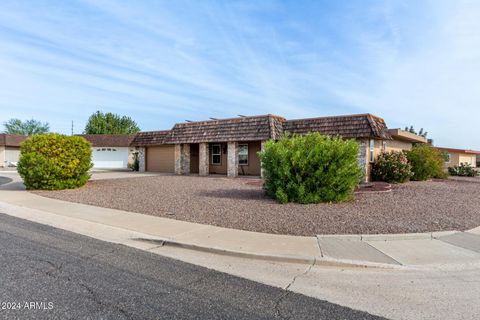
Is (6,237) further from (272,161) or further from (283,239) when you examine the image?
(272,161)

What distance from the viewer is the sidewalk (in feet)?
17.4

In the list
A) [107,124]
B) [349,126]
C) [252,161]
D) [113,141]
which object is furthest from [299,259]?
[107,124]

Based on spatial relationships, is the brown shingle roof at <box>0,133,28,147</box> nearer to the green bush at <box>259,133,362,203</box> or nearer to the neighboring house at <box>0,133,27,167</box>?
the neighboring house at <box>0,133,27,167</box>

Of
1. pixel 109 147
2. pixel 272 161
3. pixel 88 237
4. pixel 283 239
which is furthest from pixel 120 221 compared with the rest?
pixel 109 147

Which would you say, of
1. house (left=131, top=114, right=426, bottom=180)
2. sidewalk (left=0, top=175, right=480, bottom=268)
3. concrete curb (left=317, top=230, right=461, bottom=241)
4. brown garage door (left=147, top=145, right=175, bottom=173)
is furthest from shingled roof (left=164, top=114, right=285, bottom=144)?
concrete curb (left=317, top=230, right=461, bottom=241)

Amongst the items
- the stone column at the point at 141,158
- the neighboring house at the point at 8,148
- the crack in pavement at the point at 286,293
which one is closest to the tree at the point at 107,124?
the neighboring house at the point at 8,148

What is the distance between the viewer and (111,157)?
3978 cm

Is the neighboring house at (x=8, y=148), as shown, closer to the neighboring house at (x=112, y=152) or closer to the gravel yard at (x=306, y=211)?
the neighboring house at (x=112, y=152)

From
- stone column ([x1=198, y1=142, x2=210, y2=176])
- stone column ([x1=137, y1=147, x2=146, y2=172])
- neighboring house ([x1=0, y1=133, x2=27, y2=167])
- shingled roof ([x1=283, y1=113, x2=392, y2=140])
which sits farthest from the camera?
neighboring house ([x1=0, y1=133, x2=27, y2=167])

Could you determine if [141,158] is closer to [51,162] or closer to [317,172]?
[51,162]

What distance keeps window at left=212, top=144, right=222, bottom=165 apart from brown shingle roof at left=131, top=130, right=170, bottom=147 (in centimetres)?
468

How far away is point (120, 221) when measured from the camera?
317 inches

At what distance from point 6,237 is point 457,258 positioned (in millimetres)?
8936

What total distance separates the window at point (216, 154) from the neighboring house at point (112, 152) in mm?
18895
